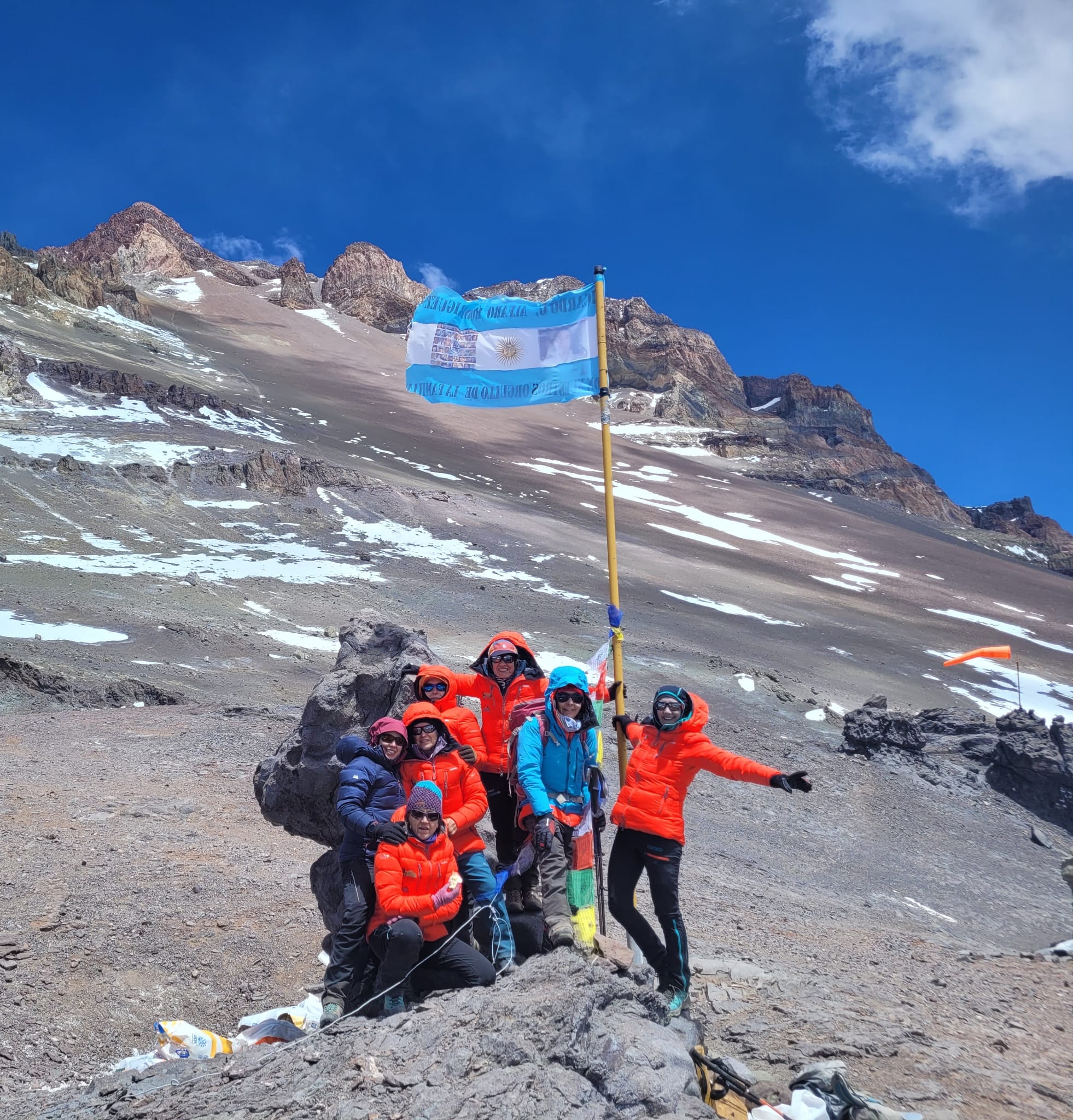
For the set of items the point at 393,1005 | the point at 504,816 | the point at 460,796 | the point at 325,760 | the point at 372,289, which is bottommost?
the point at 393,1005

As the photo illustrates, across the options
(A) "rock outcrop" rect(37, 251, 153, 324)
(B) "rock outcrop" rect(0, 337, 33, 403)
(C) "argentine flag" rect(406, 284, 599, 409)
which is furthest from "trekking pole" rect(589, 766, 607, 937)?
(A) "rock outcrop" rect(37, 251, 153, 324)

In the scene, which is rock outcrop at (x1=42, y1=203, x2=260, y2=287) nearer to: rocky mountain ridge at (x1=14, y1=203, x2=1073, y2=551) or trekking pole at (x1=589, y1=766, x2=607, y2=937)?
rocky mountain ridge at (x1=14, y1=203, x2=1073, y2=551)

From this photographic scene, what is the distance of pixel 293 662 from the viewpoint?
17.0 meters

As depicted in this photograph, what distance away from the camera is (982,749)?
1548 centimetres

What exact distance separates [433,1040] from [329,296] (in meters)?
156

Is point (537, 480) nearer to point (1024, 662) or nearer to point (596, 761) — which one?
point (1024, 662)

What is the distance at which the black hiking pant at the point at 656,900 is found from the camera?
15.1 ft

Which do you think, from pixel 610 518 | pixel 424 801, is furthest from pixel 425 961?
pixel 610 518


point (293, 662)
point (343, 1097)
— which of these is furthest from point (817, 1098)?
point (293, 662)

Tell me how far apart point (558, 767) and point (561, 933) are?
0.85m

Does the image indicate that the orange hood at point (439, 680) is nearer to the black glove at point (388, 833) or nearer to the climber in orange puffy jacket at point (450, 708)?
the climber in orange puffy jacket at point (450, 708)

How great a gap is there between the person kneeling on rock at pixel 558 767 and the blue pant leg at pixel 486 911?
0.26 metres

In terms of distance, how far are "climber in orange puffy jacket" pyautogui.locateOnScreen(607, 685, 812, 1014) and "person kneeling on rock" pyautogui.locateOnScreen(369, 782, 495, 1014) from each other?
98 centimetres

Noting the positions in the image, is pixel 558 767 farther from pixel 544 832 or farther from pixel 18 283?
pixel 18 283
